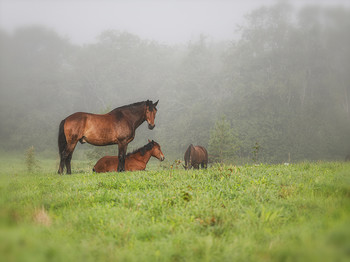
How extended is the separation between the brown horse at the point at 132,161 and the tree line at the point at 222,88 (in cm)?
2130

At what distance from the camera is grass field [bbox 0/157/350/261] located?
2888 millimetres

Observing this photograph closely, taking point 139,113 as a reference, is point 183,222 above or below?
below

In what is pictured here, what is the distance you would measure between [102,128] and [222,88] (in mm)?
59380

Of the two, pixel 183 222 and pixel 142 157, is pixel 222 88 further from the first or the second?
pixel 183 222

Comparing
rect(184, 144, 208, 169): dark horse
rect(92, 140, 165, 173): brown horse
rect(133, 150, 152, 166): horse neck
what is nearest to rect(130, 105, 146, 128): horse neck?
rect(92, 140, 165, 173): brown horse

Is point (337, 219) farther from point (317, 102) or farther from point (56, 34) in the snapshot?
point (56, 34)

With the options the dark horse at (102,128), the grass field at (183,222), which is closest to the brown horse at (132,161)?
the dark horse at (102,128)

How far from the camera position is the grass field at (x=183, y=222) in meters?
2.89

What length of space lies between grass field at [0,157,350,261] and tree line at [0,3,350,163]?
27.0 m

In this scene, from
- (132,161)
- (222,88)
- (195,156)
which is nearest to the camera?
(132,161)

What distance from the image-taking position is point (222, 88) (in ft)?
220

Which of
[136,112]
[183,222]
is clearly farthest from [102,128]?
[183,222]

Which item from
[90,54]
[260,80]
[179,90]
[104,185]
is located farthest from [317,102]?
[90,54]

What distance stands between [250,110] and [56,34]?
239ft
